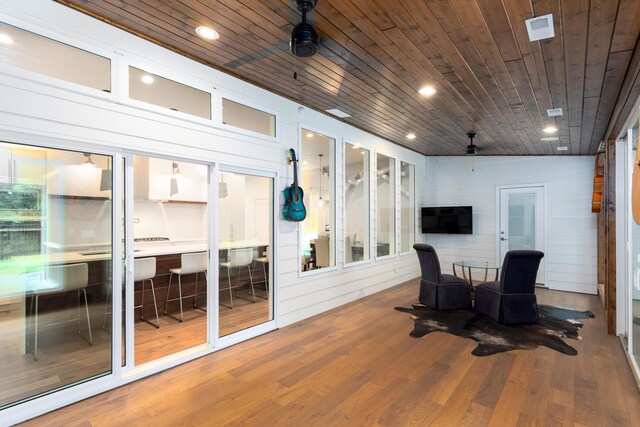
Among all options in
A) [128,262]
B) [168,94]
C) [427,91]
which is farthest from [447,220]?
[128,262]

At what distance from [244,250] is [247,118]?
151 cm

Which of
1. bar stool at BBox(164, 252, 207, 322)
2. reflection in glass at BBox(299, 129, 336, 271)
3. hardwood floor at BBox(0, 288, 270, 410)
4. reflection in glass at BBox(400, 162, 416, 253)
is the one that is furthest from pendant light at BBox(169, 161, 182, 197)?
reflection in glass at BBox(400, 162, 416, 253)

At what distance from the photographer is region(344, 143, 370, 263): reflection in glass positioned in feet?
18.0

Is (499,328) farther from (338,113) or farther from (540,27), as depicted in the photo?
(338,113)

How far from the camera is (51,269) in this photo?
263 cm

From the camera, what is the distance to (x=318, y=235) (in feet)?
16.6

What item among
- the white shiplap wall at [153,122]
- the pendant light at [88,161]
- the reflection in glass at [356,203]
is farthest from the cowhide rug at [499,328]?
the pendant light at [88,161]

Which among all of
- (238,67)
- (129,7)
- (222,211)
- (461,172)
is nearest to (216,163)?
(222,211)

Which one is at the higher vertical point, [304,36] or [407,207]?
[304,36]

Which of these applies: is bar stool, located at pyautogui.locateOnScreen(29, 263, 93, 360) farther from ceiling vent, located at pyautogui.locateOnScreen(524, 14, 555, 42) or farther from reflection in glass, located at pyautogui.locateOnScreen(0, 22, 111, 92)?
ceiling vent, located at pyautogui.locateOnScreen(524, 14, 555, 42)

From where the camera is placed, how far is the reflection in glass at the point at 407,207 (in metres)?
7.05

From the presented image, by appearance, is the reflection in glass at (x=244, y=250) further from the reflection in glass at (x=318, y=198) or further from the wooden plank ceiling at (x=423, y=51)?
the wooden plank ceiling at (x=423, y=51)

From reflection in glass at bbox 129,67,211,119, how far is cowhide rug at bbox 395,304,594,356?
3.42 m

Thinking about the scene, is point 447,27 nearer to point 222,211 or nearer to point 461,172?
point 222,211
